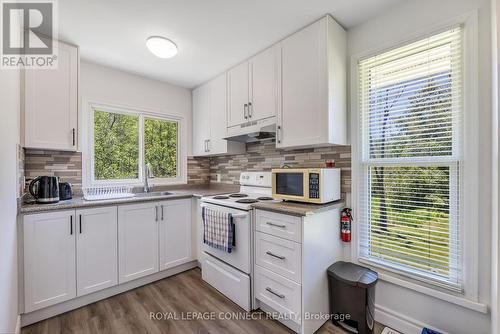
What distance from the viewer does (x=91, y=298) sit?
211cm

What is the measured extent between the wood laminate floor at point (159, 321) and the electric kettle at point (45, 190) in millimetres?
1007

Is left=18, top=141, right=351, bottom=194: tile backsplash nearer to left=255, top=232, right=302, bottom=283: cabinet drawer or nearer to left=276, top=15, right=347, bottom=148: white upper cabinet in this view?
left=276, top=15, right=347, bottom=148: white upper cabinet

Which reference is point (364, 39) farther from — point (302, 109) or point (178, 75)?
point (178, 75)

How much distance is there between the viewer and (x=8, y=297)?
1.35m

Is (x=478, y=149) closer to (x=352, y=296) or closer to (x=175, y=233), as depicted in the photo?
(x=352, y=296)

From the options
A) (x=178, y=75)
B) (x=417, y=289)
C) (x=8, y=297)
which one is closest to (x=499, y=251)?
(x=417, y=289)

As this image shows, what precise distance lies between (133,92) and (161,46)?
1.10 m

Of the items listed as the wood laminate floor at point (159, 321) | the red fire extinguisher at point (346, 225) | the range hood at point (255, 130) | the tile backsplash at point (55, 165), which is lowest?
the wood laminate floor at point (159, 321)

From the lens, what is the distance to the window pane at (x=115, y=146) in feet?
8.96

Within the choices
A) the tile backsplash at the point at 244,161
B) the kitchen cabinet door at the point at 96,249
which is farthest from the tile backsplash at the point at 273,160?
the kitchen cabinet door at the point at 96,249

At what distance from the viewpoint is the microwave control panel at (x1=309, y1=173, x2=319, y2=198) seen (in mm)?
1771

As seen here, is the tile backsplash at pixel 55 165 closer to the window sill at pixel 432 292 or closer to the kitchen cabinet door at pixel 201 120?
the kitchen cabinet door at pixel 201 120

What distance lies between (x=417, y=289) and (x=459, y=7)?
6.37 feet

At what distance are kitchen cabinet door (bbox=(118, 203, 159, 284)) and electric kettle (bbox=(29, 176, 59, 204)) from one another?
54 cm
